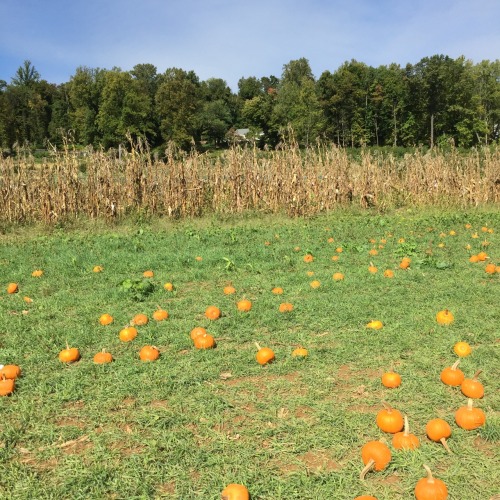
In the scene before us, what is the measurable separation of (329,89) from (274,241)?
47100mm

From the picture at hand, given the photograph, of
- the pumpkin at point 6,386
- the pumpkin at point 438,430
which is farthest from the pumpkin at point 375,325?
the pumpkin at point 6,386

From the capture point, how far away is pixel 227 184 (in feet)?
38.4

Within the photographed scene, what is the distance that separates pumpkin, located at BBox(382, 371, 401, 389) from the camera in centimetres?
287

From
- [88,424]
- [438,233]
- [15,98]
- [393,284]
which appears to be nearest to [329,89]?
[15,98]

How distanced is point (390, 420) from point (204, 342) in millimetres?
1602

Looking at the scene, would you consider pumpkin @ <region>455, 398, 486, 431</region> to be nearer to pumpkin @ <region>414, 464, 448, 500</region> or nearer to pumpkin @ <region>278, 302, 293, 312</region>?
pumpkin @ <region>414, 464, 448, 500</region>

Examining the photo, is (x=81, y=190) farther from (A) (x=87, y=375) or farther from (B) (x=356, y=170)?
(A) (x=87, y=375)

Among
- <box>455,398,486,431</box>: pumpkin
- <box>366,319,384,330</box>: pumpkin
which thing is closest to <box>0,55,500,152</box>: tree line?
<box>366,319,384,330</box>: pumpkin

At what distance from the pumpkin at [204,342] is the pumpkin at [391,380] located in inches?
53.5

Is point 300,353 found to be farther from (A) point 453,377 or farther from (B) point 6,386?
(B) point 6,386

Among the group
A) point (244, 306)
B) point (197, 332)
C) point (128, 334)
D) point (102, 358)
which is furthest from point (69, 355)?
point (244, 306)

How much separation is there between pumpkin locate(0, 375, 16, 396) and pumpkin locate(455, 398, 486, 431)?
9.13ft

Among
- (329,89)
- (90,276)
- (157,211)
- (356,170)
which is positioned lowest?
(90,276)

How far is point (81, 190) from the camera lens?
10.8 meters
